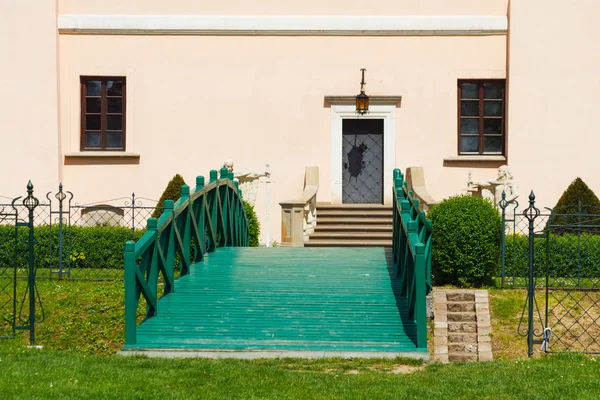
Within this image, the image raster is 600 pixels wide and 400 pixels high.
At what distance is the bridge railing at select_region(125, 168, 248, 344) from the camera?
1159 centimetres

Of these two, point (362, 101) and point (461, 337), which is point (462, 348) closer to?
point (461, 337)

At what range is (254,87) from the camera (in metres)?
23.1

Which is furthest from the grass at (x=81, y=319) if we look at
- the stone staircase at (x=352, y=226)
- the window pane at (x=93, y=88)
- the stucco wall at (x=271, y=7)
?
the stucco wall at (x=271, y=7)

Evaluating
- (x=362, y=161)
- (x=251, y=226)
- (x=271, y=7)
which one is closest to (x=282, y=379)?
(x=251, y=226)

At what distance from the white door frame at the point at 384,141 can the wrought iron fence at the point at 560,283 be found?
14.7 feet

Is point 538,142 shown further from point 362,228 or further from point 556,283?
point 556,283

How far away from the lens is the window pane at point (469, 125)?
23.2 meters

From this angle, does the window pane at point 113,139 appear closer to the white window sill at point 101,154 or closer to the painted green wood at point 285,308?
the white window sill at point 101,154

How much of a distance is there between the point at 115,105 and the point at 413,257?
43.1 ft

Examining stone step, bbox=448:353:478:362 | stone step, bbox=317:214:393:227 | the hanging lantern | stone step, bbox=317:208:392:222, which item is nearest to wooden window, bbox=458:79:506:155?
the hanging lantern

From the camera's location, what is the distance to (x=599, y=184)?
73.5 ft

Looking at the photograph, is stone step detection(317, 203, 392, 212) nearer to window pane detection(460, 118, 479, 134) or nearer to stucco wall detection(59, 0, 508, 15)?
window pane detection(460, 118, 479, 134)

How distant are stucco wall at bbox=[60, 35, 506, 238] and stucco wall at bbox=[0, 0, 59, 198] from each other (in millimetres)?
468

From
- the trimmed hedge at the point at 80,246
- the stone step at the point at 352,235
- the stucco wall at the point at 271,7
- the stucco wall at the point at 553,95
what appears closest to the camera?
the trimmed hedge at the point at 80,246
